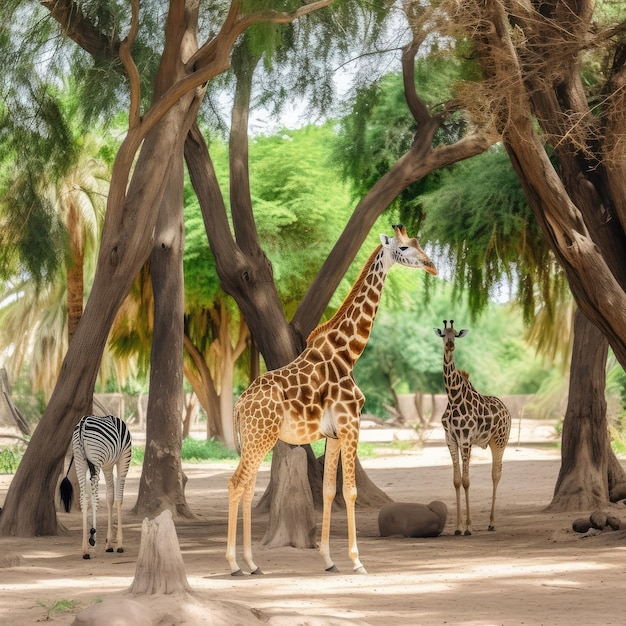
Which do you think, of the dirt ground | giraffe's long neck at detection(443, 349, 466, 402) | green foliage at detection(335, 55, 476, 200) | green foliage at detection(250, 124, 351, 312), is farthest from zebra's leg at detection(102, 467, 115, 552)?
green foliage at detection(250, 124, 351, 312)

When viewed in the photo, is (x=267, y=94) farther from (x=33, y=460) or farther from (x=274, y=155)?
(x=274, y=155)

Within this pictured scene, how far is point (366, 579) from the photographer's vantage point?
327 inches

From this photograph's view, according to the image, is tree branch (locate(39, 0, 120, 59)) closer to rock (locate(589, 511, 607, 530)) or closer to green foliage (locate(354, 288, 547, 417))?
rock (locate(589, 511, 607, 530))

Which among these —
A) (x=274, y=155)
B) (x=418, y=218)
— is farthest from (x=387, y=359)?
(x=418, y=218)

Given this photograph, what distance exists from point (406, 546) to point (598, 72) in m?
5.89

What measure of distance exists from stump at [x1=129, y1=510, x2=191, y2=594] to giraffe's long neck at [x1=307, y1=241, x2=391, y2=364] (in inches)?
131

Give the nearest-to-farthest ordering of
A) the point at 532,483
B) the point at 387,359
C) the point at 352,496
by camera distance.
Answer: the point at 352,496 → the point at 532,483 → the point at 387,359

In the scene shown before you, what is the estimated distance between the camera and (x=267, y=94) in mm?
15125

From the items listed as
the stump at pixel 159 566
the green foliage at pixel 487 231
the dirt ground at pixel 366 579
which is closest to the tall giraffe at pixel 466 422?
the dirt ground at pixel 366 579

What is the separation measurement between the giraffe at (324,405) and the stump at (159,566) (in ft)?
7.79

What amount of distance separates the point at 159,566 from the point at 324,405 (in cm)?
311

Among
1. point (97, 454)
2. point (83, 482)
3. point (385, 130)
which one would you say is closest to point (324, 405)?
point (97, 454)

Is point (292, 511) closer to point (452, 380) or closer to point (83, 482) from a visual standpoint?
point (83, 482)

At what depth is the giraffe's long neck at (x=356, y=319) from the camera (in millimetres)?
9125
